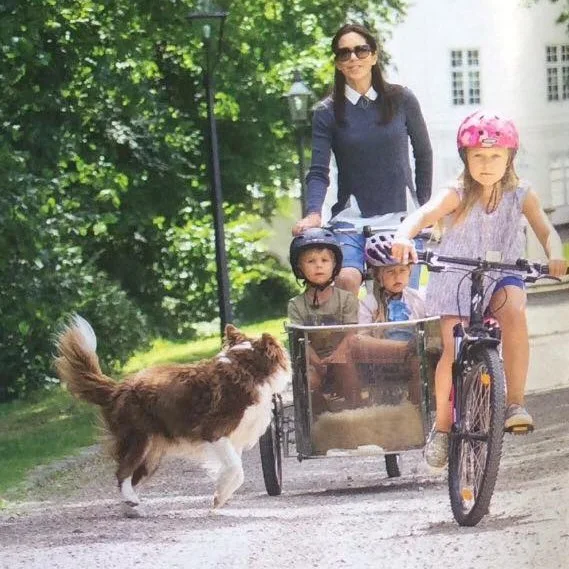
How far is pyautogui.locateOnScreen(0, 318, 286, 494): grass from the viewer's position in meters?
4.04

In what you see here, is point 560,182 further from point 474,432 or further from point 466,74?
point 474,432

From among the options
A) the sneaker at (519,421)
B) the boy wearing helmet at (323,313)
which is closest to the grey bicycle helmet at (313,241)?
the boy wearing helmet at (323,313)

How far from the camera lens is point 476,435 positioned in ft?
9.16

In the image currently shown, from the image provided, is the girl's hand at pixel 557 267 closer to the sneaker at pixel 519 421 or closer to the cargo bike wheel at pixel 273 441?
Result: the sneaker at pixel 519 421

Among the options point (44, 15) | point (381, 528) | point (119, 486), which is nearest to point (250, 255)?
point (119, 486)

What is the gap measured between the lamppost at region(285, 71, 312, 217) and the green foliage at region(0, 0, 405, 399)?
0.15 feet

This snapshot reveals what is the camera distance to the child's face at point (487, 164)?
257 cm

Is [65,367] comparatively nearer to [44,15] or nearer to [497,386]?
[497,386]

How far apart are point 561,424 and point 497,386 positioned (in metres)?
0.10

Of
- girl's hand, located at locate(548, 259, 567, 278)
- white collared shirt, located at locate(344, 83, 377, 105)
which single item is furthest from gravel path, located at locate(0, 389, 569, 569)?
white collared shirt, located at locate(344, 83, 377, 105)

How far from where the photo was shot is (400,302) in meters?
3.28

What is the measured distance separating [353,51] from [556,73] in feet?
1.24

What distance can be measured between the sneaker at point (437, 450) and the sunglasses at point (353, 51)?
58 cm

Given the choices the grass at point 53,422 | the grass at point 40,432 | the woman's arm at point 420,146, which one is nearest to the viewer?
the woman's arm at point 420,146
